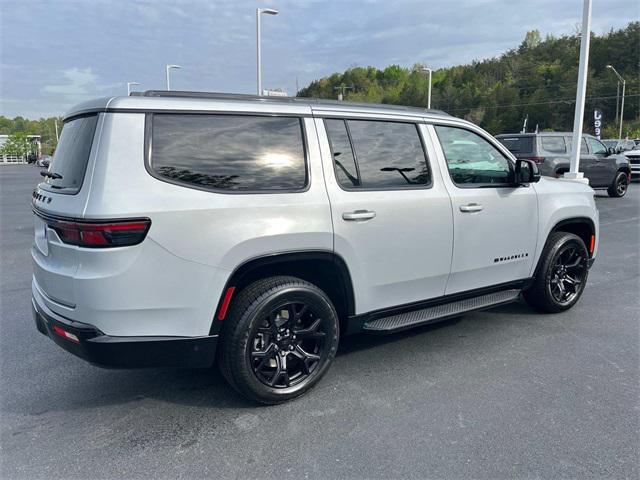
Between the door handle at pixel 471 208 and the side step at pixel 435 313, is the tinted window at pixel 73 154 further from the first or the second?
the door handle at pixel 471 208

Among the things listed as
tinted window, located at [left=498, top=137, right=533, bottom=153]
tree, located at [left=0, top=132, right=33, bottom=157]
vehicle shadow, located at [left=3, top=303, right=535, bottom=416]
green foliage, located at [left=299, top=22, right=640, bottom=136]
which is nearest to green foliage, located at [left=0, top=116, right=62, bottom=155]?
tree, located at [left=0, top=132, right=33, bottom=157]

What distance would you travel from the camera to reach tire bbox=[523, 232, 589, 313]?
4.64 metres

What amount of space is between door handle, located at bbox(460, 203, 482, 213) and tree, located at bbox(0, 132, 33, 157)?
100m

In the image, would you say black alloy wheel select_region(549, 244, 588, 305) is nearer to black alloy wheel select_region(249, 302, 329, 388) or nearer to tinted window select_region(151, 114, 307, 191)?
black alloy wheel select_region(249, 302, 329, 388)

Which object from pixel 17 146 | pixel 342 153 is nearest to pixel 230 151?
pixel 342 153

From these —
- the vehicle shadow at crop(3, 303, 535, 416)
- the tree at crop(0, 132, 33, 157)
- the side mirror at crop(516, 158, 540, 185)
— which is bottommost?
the vehicle shadow at crop(3, 303, 535, 416)

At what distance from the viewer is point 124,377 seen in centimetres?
363

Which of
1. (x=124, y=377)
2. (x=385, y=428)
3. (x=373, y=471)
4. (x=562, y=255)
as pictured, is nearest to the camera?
(x=373, y=471)

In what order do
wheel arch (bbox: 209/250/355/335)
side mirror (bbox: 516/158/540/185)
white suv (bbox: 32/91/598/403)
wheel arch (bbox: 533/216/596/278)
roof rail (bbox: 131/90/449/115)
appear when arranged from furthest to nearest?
1. wheel arch (bbox: 533/216/596/278)
2. side mirror (bbox: 516/158/540/185)
3. roof rail (bbox: 131/90/449/115)
4. wheel arch (bbox: 209/250/355/335)
5. white suv (bbox: 32/91/598/403)

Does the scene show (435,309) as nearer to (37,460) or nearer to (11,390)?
(37,460)

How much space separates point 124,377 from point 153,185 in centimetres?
169

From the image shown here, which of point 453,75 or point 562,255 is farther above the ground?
point 453,75

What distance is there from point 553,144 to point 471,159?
10.1m

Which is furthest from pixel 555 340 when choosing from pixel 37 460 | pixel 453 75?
pixel 453 75
